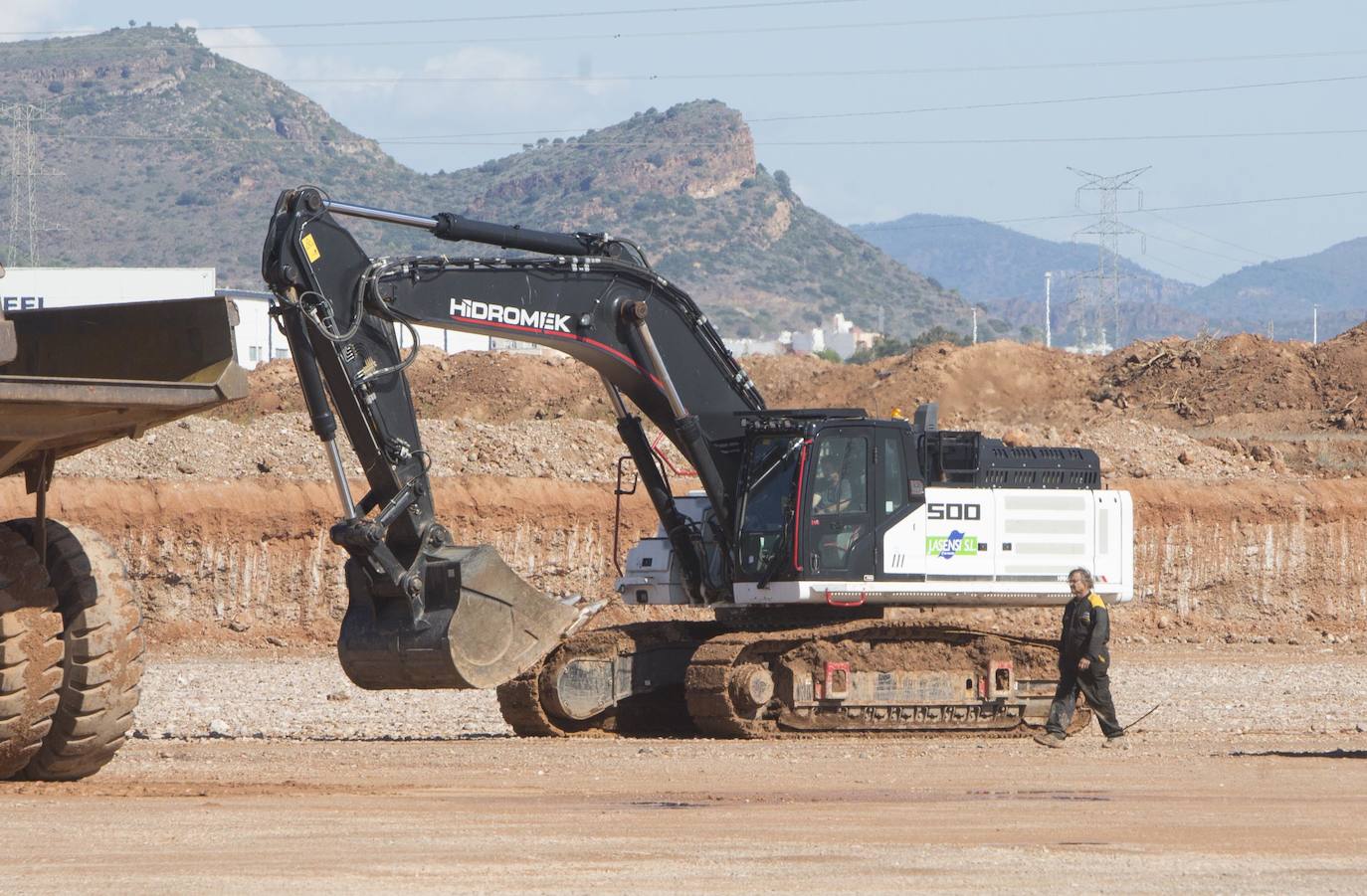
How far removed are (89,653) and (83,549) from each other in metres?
0.70

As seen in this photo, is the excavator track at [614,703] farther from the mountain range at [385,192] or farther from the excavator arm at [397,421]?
the mountain range at [385,192]

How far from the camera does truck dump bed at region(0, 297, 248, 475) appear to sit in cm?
1021

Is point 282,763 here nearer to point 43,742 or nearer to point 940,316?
point 43,742

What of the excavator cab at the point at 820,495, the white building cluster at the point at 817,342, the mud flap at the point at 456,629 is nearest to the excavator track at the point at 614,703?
the excavator cab at the point at 820,495

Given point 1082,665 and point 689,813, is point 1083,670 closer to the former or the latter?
point 1082,665

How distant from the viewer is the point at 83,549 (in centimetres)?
1177

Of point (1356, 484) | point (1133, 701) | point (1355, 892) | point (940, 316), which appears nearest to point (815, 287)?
point (940, 316)

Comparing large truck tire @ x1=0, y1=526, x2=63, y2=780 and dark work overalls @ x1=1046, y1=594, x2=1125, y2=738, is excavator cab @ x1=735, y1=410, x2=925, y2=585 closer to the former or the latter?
dark work overalls @ x1=1046, y1=594, x2=1125, y2=738

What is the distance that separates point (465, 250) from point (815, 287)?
59512mm

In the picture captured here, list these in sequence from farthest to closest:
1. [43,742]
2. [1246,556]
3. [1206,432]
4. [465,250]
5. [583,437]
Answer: [465,250]
[1206,432]
[583,437]
[1246,556]
[43,742]

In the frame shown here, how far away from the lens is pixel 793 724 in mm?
16734

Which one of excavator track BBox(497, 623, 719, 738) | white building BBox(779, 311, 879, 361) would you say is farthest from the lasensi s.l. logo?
white building BBox(779, 311, 879, 361)

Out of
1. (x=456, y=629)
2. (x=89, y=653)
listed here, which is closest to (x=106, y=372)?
(x=89, y=653)

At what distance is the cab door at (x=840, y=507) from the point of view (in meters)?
16.2
